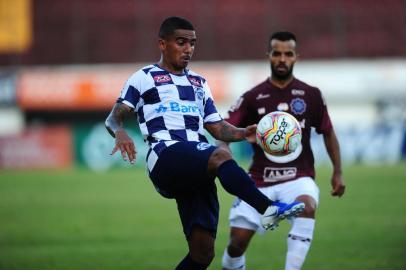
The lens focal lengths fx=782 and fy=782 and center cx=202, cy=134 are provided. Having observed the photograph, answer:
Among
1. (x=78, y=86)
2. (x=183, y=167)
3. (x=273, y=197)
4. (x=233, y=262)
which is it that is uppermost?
(x=183, y=167)

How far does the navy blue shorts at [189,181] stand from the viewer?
571cm

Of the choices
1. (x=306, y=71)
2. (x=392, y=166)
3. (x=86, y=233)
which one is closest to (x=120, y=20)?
(x=306, y=71)

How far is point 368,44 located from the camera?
36.8 m

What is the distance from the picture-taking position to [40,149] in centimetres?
3103

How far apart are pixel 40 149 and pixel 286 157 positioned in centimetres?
2452

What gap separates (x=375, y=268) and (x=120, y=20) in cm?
3066

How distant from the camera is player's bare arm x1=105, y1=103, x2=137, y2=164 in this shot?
5.63 metres

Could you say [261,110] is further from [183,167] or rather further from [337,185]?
[183,167]

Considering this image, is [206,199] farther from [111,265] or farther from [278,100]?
[111,265]

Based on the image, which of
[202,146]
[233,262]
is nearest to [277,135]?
[202,146]

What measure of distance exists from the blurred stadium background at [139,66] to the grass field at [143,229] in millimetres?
372

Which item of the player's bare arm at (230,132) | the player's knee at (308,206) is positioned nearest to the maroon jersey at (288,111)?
the player's knee at (308,206)

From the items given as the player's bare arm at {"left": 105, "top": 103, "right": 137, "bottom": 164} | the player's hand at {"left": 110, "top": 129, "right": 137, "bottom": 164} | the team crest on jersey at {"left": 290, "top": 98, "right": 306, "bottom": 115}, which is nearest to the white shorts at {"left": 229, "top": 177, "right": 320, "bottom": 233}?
the team crest on jersey at {"left": 290, "top": 98, "right": 306, "bottom": 115}

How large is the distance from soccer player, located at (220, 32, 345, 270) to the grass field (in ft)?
4.64
